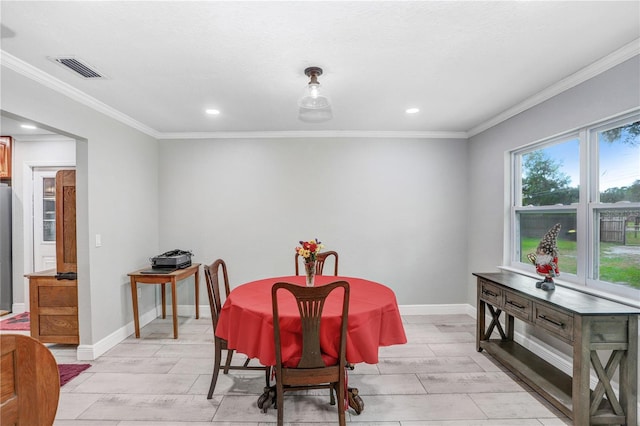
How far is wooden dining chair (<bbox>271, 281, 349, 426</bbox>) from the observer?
182cm

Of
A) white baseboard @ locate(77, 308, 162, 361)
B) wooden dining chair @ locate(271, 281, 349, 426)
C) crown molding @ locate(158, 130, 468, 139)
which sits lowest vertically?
white baseboard @ locate(77, 308, 162, 361)

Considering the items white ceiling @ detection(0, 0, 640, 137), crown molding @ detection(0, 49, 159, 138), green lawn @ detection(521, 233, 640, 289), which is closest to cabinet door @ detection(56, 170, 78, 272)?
crown molding @ detection(0, 49, 159, 138)

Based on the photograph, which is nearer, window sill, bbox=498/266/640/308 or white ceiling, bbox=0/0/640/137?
white ceiling, bbox=0/0/640/137

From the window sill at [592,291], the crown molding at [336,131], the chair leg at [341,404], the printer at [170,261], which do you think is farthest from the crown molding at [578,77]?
the printer at [170,261]

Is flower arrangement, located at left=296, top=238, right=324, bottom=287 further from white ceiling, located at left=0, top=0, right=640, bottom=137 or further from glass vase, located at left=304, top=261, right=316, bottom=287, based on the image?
white ceiling, located at left=0, top=0, right=640, bottom=137

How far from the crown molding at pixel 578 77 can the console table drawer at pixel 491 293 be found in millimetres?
1770

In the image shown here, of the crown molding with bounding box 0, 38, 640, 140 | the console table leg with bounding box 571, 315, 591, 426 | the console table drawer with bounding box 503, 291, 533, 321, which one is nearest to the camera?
the console table leg with bounding box 571, 315, 591, 426

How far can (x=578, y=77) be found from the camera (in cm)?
248

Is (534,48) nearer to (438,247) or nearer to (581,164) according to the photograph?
(581,164)

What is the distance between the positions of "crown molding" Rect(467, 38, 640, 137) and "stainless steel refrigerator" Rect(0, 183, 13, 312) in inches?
250

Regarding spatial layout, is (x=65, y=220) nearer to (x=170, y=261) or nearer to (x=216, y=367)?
(x=170, y=261)

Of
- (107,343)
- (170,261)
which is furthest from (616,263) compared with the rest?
(107,343)

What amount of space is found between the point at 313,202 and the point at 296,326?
253 centimetres

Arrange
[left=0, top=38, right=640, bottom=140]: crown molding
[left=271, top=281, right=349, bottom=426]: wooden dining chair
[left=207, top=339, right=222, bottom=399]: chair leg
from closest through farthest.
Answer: [left=271, top=281, right=349, bottom=426]: wooden dining chair → [left=0, top=38, right=640, bottom=140]: crown molding → [left=207, top=339, right=222, bottom=399]: chair leg
